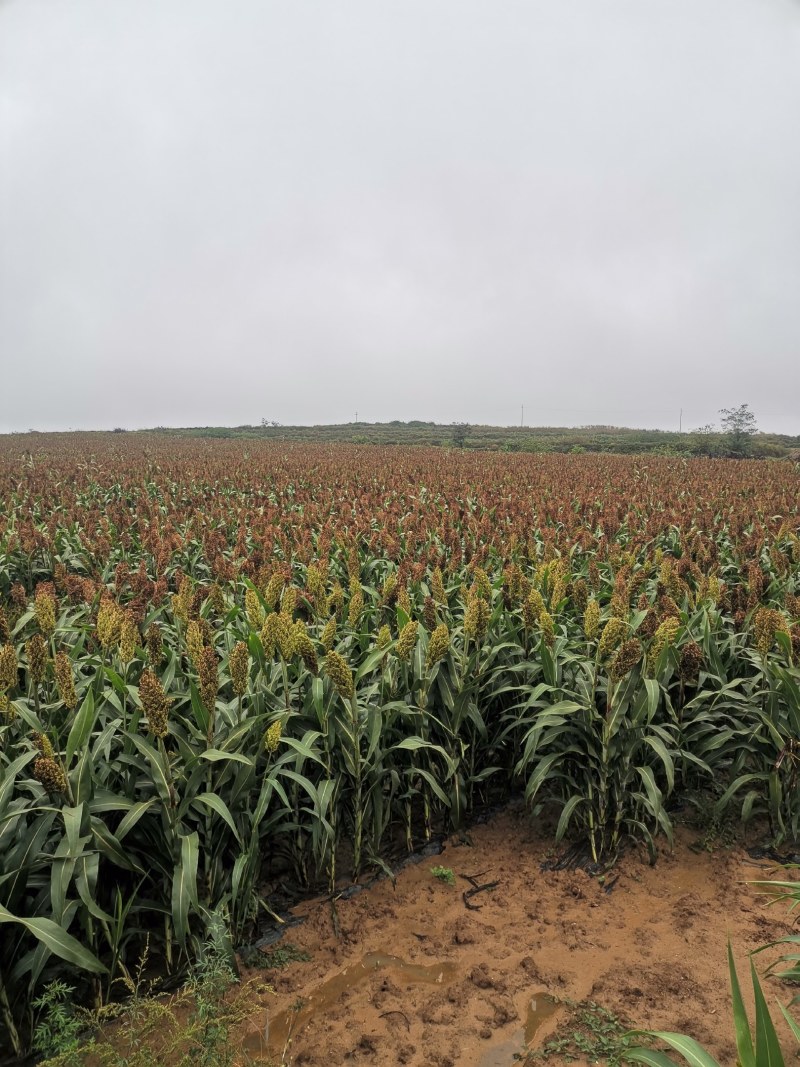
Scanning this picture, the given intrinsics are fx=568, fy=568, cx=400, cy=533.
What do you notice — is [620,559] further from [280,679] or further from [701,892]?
[280,679]

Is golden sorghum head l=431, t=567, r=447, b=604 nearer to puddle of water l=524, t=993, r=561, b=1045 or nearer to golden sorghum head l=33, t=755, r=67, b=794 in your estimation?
puddle of water l=524, t=993, r=561, b=1045

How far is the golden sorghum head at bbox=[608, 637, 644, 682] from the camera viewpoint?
2.52 m

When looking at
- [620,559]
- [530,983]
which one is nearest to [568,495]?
[620,559]

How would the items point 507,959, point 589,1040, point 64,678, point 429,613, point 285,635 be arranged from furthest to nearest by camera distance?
point 429,613, point 285,635, point 507,959, point 64,678, point 589,1040

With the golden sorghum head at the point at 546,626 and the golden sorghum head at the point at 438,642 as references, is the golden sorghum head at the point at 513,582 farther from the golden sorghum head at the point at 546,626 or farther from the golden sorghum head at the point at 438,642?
the golden sorghum head at the point at 438,642

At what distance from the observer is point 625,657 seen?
101 inches

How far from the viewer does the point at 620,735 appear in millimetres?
3000

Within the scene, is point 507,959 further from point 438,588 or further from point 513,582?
point 513,582

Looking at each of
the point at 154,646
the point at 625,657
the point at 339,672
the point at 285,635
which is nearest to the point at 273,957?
the point at 339,672

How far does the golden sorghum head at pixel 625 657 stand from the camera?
99.3 inches

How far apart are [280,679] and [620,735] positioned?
1846mm

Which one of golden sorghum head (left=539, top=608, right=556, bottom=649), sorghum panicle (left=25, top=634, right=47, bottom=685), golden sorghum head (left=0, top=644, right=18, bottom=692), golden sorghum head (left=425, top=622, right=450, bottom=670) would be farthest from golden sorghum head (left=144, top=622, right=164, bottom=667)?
golden sorghum head (left=539, top=608, right=556, bottom=649)

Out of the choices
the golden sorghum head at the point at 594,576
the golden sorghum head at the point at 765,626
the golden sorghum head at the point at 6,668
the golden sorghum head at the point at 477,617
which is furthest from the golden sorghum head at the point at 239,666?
the golden sorghum head at the point at 594,576

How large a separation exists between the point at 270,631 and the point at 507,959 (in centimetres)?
173
